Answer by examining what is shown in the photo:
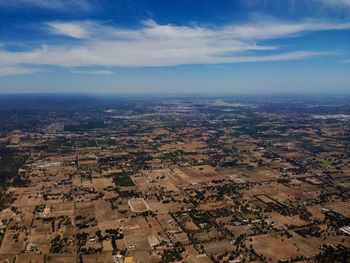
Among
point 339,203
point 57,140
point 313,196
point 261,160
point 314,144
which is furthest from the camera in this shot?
point 57,140

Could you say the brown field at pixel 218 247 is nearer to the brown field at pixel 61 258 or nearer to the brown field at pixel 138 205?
the brown field at pixel 138 205

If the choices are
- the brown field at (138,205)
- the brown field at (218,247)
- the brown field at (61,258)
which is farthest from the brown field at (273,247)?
the brown field at (61,258)

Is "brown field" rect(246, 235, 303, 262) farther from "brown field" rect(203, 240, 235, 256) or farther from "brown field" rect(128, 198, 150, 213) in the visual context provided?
"brown field" rect(128, 198, 150, 213)

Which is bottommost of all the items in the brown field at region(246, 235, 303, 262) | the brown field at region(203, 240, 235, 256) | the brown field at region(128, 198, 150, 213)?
the brown field at region(246, 235, 303, 262)

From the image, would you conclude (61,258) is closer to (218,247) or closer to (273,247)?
(218,247)

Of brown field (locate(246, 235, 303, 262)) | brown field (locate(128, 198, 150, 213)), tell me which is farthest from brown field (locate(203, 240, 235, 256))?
brown field (locate(128, 198, 150, 213))

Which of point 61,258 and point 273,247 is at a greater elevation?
point 61,258

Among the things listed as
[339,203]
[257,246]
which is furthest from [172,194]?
[339,203]

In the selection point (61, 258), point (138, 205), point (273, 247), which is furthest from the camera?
point (138, 205)

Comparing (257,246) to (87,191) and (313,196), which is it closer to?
(313,196)

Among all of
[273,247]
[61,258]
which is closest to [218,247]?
[273,247]

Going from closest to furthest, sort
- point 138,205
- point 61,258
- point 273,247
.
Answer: point 61,258, point 273,247, point 138,205
